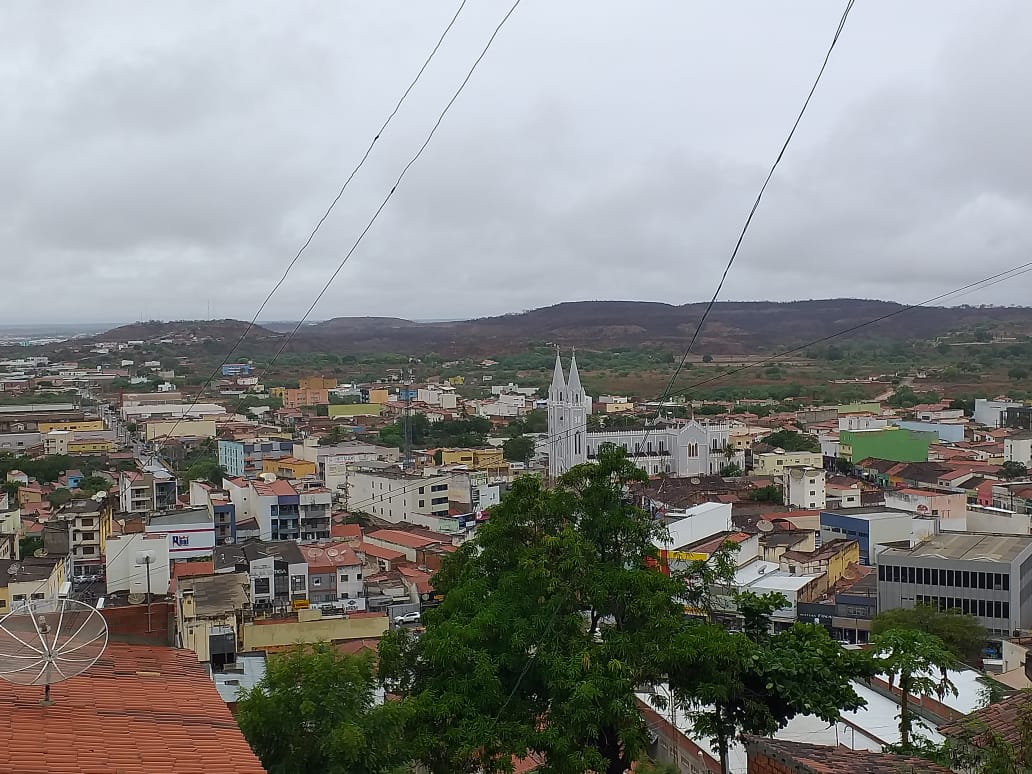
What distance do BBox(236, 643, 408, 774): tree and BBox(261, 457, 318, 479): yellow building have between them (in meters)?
21.3

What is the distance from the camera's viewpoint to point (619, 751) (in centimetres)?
370

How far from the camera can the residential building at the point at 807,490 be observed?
2056 centimetres

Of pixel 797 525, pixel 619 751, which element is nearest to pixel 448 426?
pixel 797 525

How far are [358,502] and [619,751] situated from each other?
19.1 metres

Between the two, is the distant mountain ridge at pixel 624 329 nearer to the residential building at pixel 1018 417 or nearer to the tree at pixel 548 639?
the residential building at pixel 1018 417

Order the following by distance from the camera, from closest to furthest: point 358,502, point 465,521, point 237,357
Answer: point 465,521
point 358,502
point 237,357

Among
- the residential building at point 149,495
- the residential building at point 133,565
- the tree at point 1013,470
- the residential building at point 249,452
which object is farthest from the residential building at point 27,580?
the tree at point 1013,470

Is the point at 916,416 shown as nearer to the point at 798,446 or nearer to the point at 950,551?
the point at 798,446

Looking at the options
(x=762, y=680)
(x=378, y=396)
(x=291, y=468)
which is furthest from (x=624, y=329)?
(x=762, y=680)

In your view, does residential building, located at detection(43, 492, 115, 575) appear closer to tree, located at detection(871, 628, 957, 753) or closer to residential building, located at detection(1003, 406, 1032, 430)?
tree, located at detection(871, 628, 957, 753)

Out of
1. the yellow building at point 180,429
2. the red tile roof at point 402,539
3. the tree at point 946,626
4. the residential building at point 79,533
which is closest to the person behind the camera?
the tree at point 946,626

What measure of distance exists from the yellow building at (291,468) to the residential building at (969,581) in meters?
16.1

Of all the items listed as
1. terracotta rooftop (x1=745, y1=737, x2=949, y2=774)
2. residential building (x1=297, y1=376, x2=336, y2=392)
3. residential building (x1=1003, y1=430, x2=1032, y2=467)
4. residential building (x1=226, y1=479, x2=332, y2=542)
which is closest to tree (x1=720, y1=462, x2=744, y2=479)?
residential building (x1=1003, y1=430, x2=1032, y2=467)

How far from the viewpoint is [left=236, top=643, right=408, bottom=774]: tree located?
338cm
